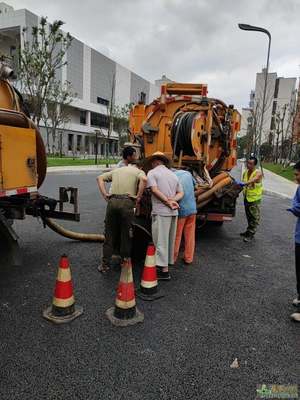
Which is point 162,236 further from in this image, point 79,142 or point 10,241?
point 79,142

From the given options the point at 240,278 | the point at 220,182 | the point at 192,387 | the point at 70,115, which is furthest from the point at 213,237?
the point at 70,115

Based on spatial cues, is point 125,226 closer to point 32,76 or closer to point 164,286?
point 164,286

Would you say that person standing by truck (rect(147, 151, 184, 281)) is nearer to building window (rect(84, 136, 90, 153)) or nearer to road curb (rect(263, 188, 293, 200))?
road curb (rect(263, 188, 293, 200))

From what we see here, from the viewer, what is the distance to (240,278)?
4387 millimetres

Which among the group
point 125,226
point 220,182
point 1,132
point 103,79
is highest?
point 103,79

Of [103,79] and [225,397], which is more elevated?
[103,79]

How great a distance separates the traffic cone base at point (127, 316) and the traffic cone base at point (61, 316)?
298 mm

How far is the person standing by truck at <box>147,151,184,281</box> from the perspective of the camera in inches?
160

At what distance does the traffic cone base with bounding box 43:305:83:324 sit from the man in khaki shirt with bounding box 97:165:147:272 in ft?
3.47

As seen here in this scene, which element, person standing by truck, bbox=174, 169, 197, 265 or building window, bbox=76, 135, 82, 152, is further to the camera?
building window, bbox=76, 135, 82, 152

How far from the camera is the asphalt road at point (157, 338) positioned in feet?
7.55

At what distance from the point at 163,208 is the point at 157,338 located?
5.49 feet

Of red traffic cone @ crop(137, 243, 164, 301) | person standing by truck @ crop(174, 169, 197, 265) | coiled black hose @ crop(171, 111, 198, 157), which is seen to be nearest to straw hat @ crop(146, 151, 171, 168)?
person standing by truck @ crop(174, 169, 197, 265)

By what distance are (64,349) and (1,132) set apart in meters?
2.04
